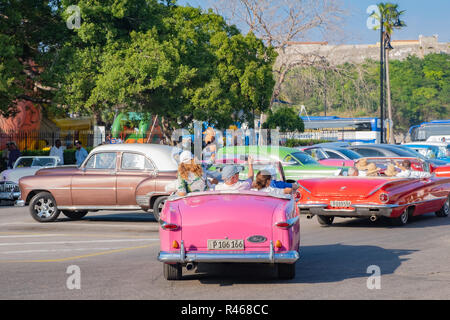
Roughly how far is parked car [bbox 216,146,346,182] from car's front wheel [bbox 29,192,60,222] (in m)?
5.01

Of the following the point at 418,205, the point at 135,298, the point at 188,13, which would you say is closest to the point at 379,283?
the point at 135,298

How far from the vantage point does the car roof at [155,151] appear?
1619 cm

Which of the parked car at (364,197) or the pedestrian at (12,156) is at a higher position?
the pedestrian at (12,156)

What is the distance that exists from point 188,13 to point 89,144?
11232mm

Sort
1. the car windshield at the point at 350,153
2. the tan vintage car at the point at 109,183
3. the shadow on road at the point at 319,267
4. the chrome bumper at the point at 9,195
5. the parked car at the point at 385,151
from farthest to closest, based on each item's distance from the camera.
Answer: the parked car at the point at 385,151
the car windshield at the point at 350,153
the chrome bumper at the point at 9,195
the tan vintage car at the point at 109,183
the shadow on road at the point at 319,267

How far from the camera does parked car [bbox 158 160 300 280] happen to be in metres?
8.20

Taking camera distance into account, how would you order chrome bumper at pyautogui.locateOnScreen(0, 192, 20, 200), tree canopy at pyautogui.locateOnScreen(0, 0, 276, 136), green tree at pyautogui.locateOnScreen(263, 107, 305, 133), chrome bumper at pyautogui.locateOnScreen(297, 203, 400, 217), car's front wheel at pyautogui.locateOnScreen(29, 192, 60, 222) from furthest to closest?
green tree at pyautogui.locateOnScreen(263, 107, 305, 133), tree canopy at pyautogui.locateOnScreen(0, 0, 276, 136), chrome bumper at pyautogui.locateOnScreen(0, 192, 20, 200), car's front wheel at pyautogui.locateOnScreen(29, 192, 60, 222), chrome bumper at pyautogui.locateOnScreen(297, 203, 400, 217)

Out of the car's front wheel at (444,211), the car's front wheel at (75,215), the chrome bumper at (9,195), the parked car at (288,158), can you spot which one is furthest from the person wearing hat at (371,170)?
the chrome bumper at (9,195)

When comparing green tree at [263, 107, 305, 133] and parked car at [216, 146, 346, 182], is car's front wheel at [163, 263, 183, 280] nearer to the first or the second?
parked car at [216, 146, 346, 182]

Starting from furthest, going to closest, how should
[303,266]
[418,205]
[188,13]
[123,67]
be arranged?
1. [188,13]
2. [123,67]
3. [418,205]
4. [303,266]

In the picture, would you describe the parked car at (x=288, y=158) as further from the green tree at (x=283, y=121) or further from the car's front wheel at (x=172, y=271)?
the green tree at (x=283, y=121)

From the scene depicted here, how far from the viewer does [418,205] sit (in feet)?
51.3

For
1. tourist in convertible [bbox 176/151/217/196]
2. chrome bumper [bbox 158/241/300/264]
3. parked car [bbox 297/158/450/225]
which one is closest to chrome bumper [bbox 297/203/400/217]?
parked car [bbox 297/158/450/225]
